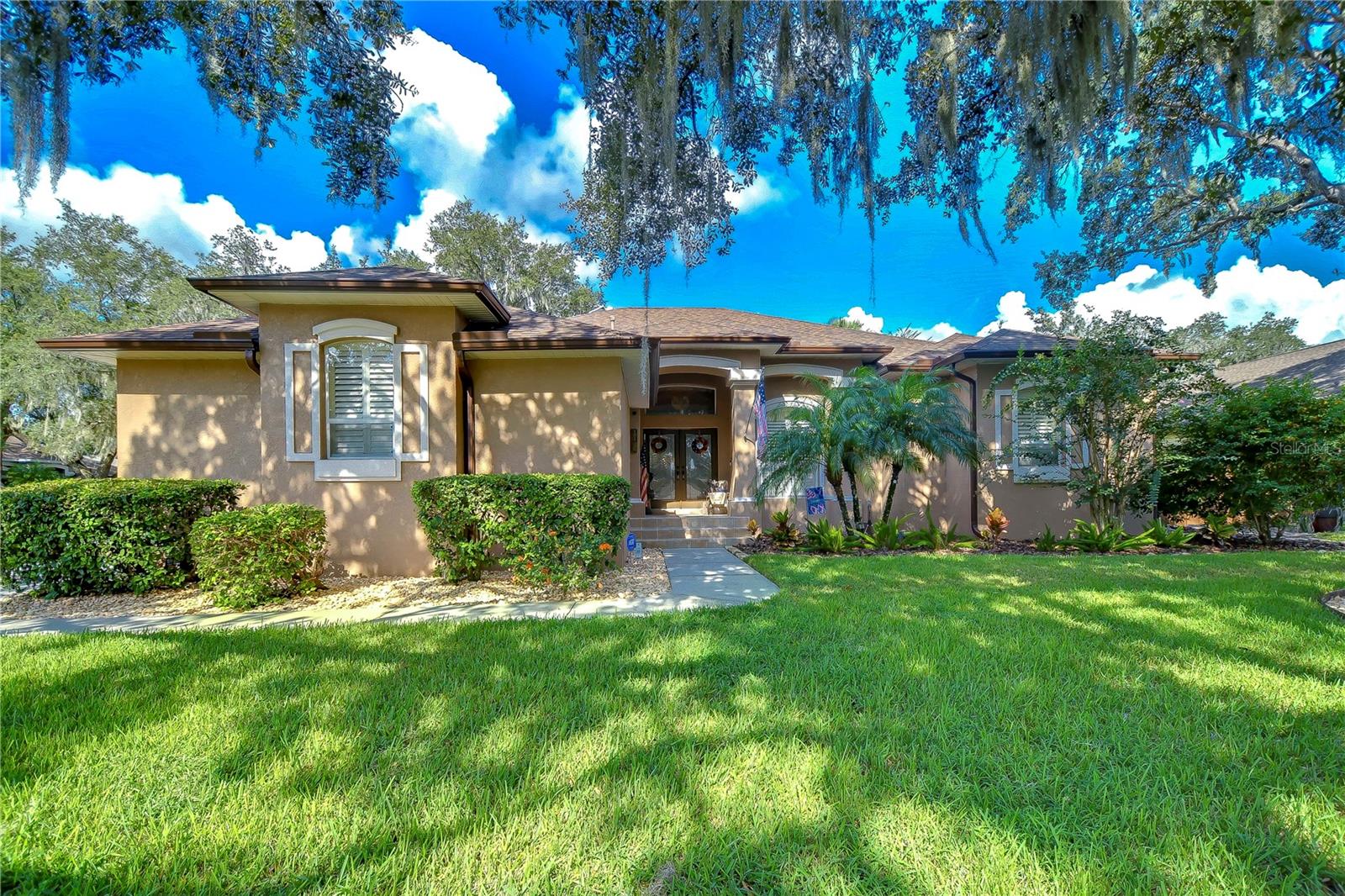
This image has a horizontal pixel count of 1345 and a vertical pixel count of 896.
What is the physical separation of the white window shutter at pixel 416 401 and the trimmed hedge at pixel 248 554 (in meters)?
1.61

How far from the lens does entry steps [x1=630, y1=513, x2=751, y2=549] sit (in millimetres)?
10391

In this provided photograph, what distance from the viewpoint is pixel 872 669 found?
353cm

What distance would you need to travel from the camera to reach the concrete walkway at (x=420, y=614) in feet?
16.1

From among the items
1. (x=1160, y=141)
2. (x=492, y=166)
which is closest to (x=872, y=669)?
(x=1160, y=141)

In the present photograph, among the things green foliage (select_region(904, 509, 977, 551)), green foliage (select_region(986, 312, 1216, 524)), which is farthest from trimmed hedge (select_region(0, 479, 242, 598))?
green foliage (select_region(986, 312, 1216, 524))

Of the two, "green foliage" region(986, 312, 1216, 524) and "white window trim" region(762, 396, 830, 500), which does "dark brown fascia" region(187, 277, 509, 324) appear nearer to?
"white window trim" region(762, 396, 830, 500)

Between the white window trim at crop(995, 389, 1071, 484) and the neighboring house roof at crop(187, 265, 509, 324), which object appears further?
the white window trim at crop(995, 389, 1071, 484)

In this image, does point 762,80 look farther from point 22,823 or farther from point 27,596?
point 27,596

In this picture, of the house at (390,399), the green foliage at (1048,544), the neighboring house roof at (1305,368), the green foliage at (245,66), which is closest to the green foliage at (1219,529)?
the house at (390,399)

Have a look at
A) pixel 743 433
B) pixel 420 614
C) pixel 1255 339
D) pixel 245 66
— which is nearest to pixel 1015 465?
pixel 743 433

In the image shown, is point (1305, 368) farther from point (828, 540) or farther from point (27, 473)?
point (27, 473)

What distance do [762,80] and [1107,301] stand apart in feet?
38.2

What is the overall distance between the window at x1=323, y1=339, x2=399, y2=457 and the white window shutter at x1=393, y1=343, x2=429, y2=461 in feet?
0.28

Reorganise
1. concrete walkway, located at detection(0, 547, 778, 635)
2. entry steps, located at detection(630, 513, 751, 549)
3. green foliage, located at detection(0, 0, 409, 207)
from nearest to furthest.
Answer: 1. green foliage, located at detection(0, 0, 409, 207)
2. concrete walkway, located at detection(0, 547, 778, 635)
3. entry steps, located at detection(630, 513, 751, 549)
